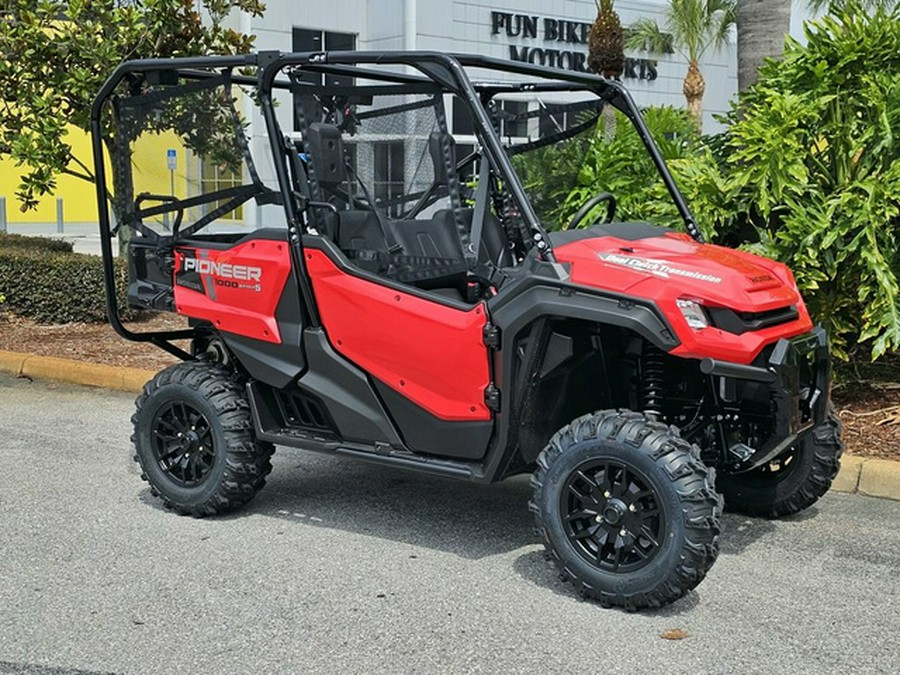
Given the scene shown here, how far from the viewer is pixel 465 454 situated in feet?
16.1

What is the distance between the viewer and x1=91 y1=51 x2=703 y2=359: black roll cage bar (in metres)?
4.63

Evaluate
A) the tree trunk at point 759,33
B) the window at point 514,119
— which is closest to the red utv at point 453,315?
the window at point 514,119

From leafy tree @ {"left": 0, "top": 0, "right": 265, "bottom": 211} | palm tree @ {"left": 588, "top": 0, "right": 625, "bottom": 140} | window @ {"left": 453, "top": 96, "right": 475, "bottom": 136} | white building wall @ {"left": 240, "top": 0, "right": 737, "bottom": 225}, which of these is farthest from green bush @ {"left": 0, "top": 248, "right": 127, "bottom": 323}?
white building wall @ {"left": 240, "top": 0, "right": 737, "bottom": 225}

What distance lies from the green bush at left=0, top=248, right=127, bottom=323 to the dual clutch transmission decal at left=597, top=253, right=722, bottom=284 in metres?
6.88

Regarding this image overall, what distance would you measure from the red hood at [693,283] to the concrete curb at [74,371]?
187 inches

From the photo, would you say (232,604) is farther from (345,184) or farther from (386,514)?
(345,184)

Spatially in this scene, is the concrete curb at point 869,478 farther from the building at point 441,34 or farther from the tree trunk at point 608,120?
the building at point 441,34

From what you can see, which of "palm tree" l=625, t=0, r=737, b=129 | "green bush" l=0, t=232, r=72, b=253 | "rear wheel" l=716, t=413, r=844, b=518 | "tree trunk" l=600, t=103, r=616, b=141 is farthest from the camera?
"palm tree" l=625, t=0, r=737, b=129

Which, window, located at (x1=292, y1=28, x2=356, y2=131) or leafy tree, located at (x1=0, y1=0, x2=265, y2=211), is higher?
window, located at (x1=292, y1=28, x2=356, y2=131)

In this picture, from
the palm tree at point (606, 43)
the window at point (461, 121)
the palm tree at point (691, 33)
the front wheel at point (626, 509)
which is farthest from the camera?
the palm tree at point (691, 33)

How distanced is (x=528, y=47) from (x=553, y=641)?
26918 mm

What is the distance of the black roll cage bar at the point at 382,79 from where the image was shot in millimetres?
4629

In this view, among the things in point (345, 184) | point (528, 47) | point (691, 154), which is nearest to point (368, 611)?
point (345, 184)

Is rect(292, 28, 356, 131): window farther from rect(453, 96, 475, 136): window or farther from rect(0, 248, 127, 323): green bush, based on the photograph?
rect(453, 96, 475, 136): window
